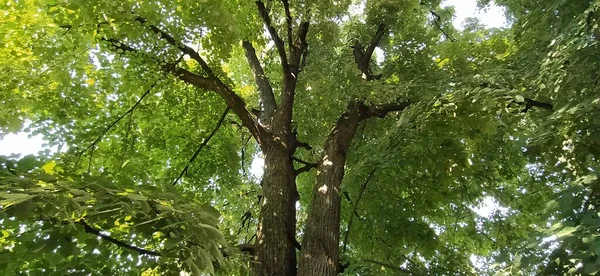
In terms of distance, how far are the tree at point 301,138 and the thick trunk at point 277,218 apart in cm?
2

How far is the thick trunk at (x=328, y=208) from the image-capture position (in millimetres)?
3774

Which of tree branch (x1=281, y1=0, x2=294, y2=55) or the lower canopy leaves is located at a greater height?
tree branch (x1=281, y1=0, x2=294, y2=55)

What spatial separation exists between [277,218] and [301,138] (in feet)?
7.67

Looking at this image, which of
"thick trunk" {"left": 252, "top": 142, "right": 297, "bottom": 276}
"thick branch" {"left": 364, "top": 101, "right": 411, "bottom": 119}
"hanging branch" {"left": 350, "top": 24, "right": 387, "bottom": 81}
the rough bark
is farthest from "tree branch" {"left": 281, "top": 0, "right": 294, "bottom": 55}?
"thick trunk" {"left": 252, "top": 142, "right": 297, "bottom": 276}

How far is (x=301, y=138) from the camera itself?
6.39 metres

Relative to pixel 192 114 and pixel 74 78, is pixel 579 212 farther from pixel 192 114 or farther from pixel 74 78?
pixel 74 78

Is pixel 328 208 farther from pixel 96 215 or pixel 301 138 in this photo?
pixel 96 215

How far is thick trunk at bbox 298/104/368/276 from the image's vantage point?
12.4 ft

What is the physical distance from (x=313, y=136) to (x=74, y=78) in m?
3.16

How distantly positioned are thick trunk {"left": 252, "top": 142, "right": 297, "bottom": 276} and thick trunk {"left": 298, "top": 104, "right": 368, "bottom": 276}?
16 cm

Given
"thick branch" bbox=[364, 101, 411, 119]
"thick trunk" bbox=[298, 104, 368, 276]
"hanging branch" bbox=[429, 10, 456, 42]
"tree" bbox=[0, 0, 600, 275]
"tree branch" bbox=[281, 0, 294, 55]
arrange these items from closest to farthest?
1. "tree" bbox=[0, 0, 600, 275]
2. "thick trunk" bbox=[298, 104, 368, 276]
3. "thick branch" bbox=[364, 101, 411, 119]
4. "tree branch" bbox=[281, 0, 294, 55]
5. "hanging branch" bbox=[429, 10, 456, 42]

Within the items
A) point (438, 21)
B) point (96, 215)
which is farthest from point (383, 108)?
point (96, 215)

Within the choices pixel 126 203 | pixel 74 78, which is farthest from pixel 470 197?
pixel 74 78

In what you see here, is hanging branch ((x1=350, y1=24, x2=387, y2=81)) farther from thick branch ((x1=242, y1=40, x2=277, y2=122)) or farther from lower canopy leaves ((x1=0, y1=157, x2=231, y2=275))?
lower canopy leaves ((x1=0, y1=157, x2=231, y2=275))
